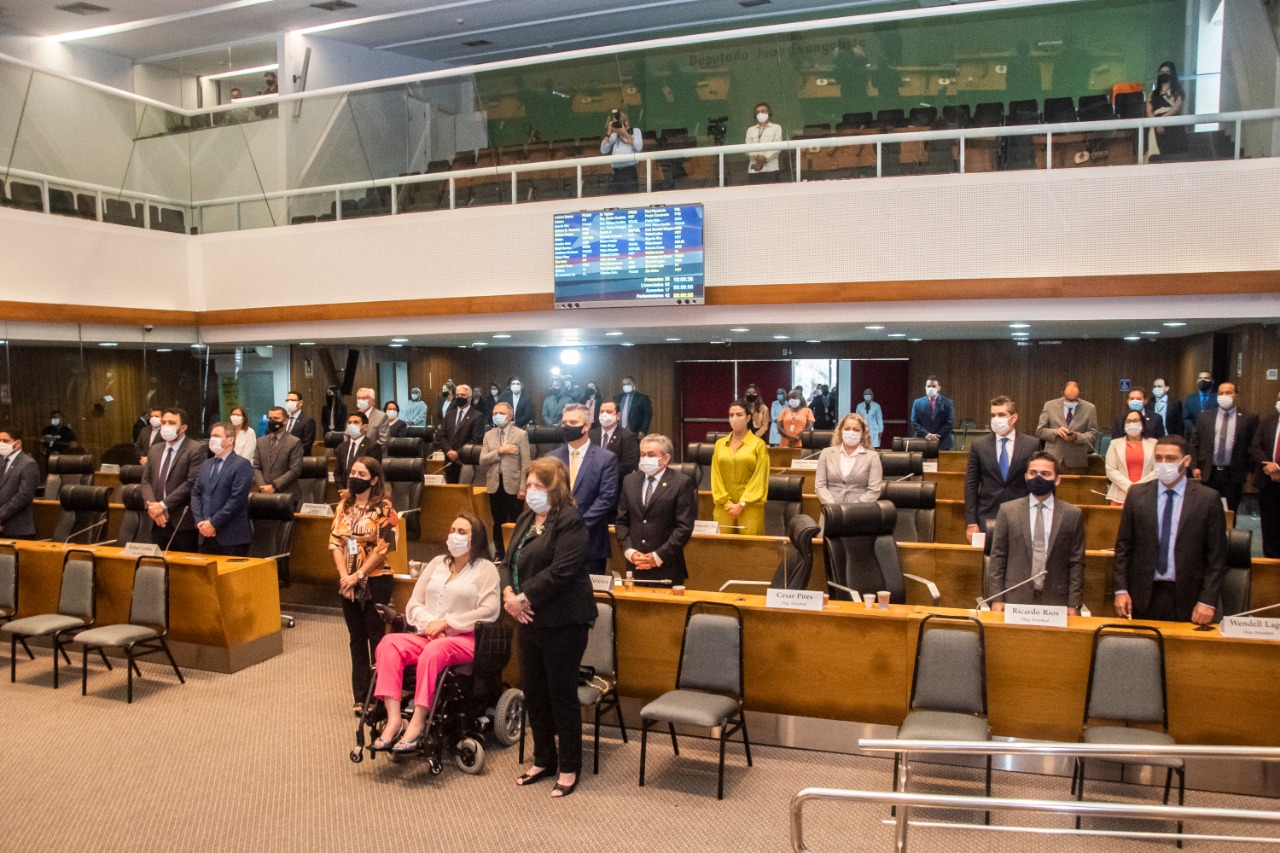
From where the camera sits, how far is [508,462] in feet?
27.2

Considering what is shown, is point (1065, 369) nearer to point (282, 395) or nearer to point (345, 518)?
point (282, 395)

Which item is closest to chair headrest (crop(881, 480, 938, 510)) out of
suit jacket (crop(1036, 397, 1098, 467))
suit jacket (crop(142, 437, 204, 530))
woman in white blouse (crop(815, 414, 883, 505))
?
woman in white blouse (crop(815, 414, 883, 505))

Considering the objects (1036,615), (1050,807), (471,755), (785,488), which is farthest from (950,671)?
(785,488)

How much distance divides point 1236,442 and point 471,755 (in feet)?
23.3

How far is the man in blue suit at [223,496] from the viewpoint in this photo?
712cm

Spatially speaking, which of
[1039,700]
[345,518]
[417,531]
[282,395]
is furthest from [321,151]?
[1039,700]

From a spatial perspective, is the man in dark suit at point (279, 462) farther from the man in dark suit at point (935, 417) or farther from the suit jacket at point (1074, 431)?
the man in dark suit at point (935, 417)

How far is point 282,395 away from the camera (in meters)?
13.2

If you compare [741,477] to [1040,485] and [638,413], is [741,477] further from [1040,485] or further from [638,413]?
[638,413]

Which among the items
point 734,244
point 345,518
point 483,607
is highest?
point 734,244

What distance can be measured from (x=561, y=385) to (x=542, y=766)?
1235 centimetres

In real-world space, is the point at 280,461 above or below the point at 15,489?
above

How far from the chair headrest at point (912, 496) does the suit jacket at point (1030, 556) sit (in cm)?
204

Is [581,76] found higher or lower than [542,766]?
higher
